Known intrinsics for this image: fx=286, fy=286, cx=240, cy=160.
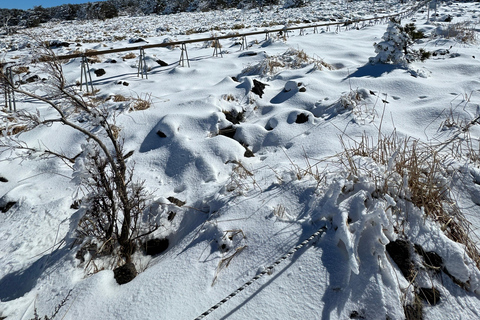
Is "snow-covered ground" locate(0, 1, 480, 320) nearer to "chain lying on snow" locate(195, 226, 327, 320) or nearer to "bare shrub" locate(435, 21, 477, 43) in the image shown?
"chain lying on snow" locate(195, 226, 327, 320)

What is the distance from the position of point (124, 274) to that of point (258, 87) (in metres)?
3.75

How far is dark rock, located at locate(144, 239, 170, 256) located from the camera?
7.73 feet

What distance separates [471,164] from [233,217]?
2.00 metres

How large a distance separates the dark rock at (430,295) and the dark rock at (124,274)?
1772 millimetres

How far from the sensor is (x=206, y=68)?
662 centimetres

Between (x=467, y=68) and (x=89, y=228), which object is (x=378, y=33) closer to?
(x=467, y=68)

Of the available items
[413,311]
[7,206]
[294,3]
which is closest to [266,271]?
[413,311]

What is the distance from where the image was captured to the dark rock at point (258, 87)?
4.83 metres

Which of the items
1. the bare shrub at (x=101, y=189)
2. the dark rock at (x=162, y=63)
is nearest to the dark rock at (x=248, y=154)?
the bare shrub at (x=101, y=189)

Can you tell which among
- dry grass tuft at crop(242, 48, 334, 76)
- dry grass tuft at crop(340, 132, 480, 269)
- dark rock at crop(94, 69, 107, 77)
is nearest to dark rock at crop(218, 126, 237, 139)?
dry grass tuft at crop(340, 132, 480, 269)

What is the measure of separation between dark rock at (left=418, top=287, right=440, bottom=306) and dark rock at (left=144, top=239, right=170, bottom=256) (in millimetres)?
Result: 1809

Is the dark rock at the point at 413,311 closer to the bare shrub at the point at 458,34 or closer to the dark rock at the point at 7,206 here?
the dark rock at the point at 7,206

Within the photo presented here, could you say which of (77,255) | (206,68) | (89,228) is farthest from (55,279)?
(206,68)

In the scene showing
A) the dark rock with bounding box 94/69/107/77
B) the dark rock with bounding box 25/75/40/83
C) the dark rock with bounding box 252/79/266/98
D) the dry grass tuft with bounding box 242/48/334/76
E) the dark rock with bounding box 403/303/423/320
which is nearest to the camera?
the dark rock with bounding box 403/303/423/320
